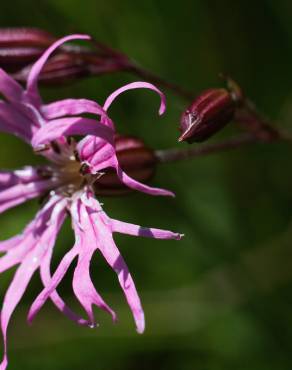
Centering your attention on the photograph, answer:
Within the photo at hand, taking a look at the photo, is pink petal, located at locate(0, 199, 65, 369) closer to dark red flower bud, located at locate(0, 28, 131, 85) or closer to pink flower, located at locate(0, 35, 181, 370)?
pink flower, located at locate(0, 35, 181, 370)

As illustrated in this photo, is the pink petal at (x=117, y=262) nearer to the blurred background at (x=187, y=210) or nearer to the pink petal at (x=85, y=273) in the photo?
the pink petal at (x=85, y=273)

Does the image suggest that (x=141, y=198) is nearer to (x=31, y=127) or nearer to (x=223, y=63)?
(x=223, y=63)

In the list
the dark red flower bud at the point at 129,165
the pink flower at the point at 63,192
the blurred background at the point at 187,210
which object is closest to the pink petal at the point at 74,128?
the pink flower at the point at 63,192

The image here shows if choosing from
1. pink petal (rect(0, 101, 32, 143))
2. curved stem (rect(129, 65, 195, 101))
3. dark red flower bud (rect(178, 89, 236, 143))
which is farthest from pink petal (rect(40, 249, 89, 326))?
curved stem (rect(129, 65, 195, 101))

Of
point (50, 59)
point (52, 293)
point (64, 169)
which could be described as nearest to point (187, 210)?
point (64, 169)

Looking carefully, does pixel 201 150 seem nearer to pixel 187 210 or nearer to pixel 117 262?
pixel 117 262
